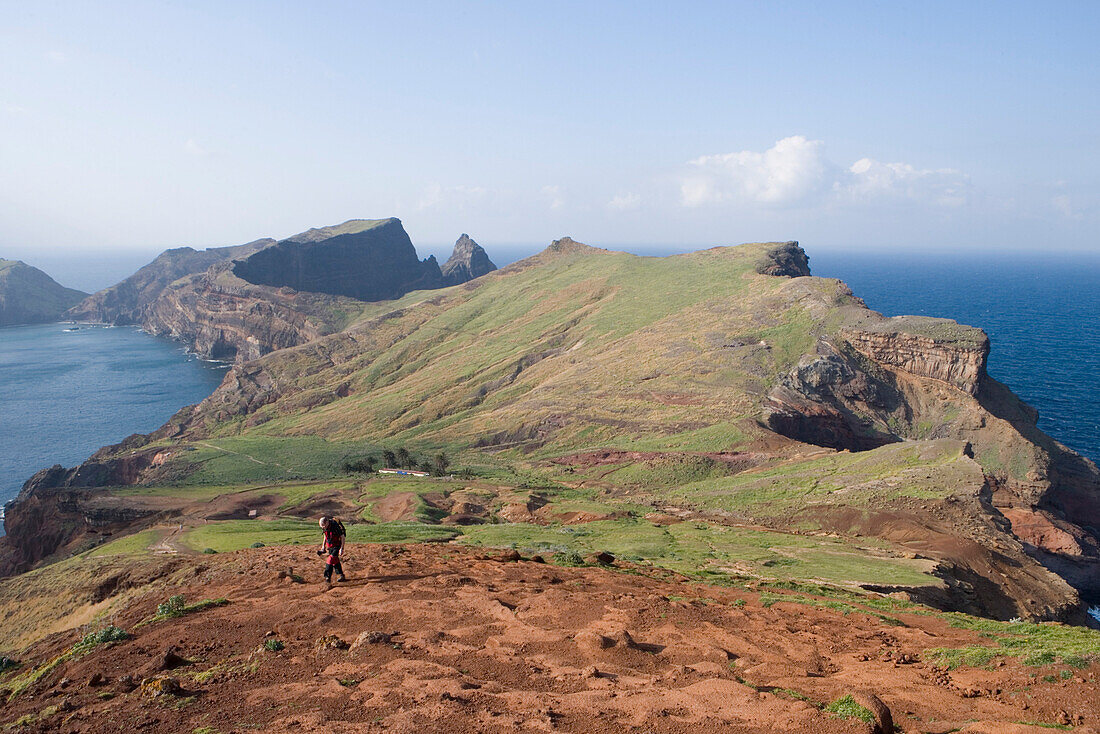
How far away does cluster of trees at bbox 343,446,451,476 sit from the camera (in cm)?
6762

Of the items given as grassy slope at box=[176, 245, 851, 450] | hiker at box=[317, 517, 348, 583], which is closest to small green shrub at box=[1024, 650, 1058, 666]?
hiker at box=[317, 517, 348, 583]

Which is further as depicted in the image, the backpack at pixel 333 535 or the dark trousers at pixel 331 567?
the backpack at pixel 333 535

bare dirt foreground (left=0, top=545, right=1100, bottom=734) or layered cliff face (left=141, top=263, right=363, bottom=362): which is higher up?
layered cliff face (left=141, top=263, right=363, bottom=362)

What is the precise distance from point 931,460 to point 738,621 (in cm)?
3652

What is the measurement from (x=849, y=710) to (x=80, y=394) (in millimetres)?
164732

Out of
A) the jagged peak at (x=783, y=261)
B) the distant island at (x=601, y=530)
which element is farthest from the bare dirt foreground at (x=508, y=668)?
the jagged peak at (x=783, y=261)

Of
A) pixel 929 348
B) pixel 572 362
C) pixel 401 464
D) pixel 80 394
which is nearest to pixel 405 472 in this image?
pixel 401 464

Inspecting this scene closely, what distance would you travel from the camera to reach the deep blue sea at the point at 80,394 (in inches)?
4117

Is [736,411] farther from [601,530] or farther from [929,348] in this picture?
[601,530]

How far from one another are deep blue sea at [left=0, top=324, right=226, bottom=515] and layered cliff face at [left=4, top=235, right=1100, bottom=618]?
1497 cm

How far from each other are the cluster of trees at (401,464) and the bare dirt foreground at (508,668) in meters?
46.1

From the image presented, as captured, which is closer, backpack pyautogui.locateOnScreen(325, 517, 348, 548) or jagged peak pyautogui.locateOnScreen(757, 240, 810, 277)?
backpack pyautogui.locateOnScreen(325, 517, 348, 548)

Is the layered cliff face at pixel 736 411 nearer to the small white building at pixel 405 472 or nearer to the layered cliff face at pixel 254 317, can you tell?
the small white building at pixel 405 472

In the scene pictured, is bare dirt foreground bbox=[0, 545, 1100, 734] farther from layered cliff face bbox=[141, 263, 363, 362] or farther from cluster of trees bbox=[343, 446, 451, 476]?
layered cliff face bbox=[141, 263, 363, 362]
